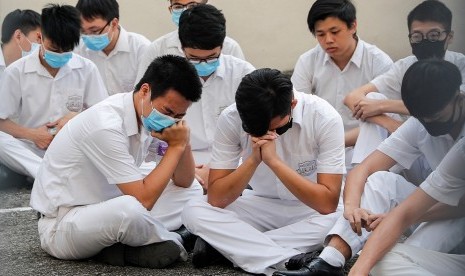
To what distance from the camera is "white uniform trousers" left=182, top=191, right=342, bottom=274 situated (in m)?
3.57

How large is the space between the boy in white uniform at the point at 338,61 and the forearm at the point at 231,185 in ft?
Answer: 3.96

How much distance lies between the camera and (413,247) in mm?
3242

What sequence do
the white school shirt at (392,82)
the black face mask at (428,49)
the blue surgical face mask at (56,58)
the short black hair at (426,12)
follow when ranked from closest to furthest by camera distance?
the black face mask at (428,49), the short black hair at (426,12), the white school shirt at (392,82), the blue surgical face mask at (56,58)

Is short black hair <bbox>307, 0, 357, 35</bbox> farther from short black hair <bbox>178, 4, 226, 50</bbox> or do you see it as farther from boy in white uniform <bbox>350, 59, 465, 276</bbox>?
boy in white uniform <bbox>350, 59, 465, 276</bbox>

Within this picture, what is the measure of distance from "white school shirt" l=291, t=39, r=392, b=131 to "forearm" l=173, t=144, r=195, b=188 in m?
1.36

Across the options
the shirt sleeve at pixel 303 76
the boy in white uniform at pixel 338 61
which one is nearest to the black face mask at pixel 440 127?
the boy in white uniform at pixel 338 61

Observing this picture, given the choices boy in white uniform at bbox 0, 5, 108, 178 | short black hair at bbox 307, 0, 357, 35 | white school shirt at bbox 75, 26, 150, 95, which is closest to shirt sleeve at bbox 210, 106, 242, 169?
short black hair at bbox 307, 0, 357, 35

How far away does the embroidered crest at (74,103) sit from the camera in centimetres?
539

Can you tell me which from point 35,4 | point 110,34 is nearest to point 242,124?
point 110,34

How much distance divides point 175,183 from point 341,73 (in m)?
1.48

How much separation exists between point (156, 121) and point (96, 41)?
221cm

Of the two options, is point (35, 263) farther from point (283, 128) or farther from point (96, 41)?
point (96, 41)

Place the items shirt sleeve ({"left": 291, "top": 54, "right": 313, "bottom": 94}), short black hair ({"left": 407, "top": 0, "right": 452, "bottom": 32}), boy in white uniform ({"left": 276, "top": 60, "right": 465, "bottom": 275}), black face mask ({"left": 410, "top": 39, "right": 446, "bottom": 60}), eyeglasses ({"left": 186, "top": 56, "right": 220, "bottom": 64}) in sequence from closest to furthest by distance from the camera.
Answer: boy in white uniform ({"left": 276, "top": 60, "right": 465, "bottom": 275}) → black face mask ({"left": 410, "top": 39, "right": 446, "bottom": 60}) → short black hair ({"left": 407, "top": 0, "right": 452, "bottom": 32}) → eyeglasses ({"left": 186, "top": 56, "right": 220, "bottom": 64}) → shirt sleeve ({"left": 291, "top": 54, "right": 313, "bottom": 94})

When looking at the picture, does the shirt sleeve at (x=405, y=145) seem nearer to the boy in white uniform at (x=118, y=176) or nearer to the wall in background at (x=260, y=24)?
the boy in white uniform at (x=118, y=176)
